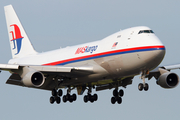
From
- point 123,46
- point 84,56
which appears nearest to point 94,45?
point 84,56

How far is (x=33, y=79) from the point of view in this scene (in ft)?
146

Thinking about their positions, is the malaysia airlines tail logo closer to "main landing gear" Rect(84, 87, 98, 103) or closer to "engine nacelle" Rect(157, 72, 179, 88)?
"main landing gear" Rect(84, 87, 98, 103)

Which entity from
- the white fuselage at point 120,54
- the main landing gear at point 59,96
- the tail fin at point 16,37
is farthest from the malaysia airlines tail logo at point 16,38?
the white fuselage at point 120,54

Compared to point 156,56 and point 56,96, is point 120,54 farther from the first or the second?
point 56,96

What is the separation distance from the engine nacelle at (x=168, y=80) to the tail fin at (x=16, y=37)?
1748cm

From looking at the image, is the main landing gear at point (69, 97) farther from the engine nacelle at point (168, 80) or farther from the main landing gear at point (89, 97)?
the engine nacelle at point (168, 80)

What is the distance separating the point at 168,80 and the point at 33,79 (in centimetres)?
1434

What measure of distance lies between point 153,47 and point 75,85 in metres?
12.9


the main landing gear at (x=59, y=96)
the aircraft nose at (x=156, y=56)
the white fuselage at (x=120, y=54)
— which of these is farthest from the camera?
the main landing gear at (x=59, y=96)

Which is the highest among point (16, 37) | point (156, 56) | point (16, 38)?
point (16, 37)

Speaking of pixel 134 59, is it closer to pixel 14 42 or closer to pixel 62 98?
pixel 62 98

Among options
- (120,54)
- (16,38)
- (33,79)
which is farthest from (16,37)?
(120,54)

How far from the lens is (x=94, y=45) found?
4569 cm

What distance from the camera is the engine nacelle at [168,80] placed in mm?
47844
